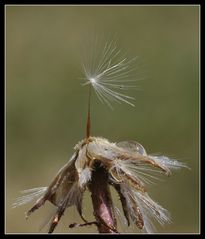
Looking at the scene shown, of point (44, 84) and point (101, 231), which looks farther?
point (44, 84)

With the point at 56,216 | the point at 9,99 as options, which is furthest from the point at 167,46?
the point at 56,216

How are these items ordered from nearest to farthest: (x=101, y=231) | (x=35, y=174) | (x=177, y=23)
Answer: (x=101, y=231), (x=35, y=174), (x=177, y=23)

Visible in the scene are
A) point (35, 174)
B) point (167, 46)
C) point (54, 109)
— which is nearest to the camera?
point (35, 174)

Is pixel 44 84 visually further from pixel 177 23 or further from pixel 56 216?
pixel 56 216


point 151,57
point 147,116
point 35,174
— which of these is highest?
point 151,57

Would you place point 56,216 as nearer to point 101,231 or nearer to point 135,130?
point 101,231

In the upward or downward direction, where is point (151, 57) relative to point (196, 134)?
upward
